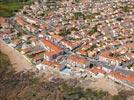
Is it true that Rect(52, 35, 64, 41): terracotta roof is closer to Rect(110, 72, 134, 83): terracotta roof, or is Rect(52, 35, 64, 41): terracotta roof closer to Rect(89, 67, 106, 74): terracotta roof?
Rect(89, 67, 106, 74): terracotta roof

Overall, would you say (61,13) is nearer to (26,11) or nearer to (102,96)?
(26,11)

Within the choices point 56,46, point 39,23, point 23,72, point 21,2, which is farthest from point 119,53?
point 21,2

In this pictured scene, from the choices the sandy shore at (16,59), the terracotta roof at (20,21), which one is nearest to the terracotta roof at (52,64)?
the sandy shore at (16,59)

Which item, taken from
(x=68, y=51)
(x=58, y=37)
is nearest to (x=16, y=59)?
(x=68, y=51)

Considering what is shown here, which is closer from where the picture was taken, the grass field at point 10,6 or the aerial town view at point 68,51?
the aerial town view at point 68,51

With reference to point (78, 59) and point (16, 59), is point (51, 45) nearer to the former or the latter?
point (16, 59)

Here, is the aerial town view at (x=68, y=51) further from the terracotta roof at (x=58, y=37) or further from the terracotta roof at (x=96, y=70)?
the terracotta roof at (x=96, y=70)
